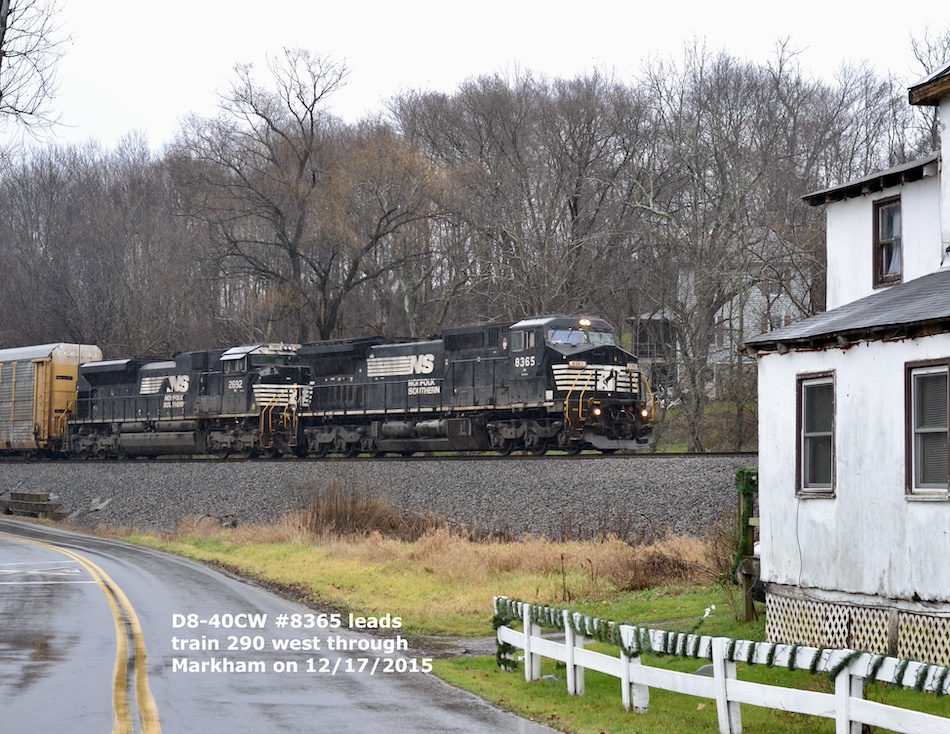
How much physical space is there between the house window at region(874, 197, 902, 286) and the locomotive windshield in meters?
14.4

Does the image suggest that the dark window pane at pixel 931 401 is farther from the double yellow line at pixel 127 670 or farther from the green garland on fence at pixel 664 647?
the double yellow line at pixel 127 670

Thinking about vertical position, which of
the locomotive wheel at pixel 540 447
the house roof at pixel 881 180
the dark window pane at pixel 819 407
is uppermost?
the house roof at pixel 881 180

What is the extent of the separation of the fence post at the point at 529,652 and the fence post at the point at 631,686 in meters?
→ 1.73

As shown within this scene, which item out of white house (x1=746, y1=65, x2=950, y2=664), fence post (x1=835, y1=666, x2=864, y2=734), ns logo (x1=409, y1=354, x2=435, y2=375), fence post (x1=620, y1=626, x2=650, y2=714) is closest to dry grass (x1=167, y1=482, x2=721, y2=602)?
white house (x1=746, y1=65, x2=950, y2=664)

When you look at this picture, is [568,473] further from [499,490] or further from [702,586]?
[702,586]

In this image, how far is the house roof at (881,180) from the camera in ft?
50.9

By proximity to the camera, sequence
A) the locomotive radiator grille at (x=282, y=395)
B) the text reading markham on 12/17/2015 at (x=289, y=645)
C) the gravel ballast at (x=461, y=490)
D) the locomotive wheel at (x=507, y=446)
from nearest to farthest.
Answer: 1. the text reading markham on 12/17/2015 at (x=289, y=645)
2. the gravel ballast at (x=461, y=490)
3. the locomotive wheel at (x=507, y=446)
4. the locomotive radiator grille at (x=282, y=395)

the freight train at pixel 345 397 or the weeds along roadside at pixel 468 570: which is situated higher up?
the freight train at pixel 345 397

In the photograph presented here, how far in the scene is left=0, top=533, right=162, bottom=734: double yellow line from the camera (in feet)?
31.8

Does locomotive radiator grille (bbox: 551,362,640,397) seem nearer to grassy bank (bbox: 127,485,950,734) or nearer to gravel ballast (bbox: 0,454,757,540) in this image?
gravel ballast (bbox: 0,454,757,540)

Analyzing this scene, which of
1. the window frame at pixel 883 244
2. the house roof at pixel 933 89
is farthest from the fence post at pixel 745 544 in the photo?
the house roof at pixel 933 89

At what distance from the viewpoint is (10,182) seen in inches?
3211

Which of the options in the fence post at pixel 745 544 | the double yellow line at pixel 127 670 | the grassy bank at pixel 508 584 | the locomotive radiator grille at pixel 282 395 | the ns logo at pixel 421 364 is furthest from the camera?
the locomotive radiator grille at pixel 282 395

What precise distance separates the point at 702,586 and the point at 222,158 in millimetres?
44173
